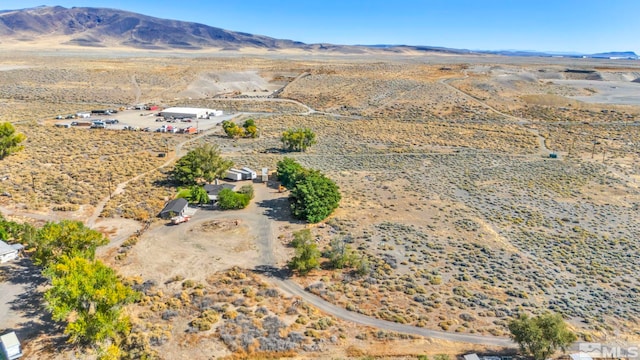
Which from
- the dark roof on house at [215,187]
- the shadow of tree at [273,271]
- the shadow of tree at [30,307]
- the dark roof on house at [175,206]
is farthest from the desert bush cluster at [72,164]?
the shadow of tree at [273,271]

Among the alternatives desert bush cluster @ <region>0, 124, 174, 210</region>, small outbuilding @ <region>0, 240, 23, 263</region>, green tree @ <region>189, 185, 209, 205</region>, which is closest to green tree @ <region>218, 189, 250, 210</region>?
green tree @ <region>189, 185, 209, 205</region>

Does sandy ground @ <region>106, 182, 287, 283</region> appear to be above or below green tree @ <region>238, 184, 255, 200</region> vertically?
below

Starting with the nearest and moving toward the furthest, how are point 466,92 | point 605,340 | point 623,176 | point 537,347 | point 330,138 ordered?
1. point 537,347
2. point 605,340
3. point 623,176
4. point 330,138
5. point 466,92

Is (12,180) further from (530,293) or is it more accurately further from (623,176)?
(623,176)

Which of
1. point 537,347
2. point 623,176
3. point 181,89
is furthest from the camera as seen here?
point 181,89

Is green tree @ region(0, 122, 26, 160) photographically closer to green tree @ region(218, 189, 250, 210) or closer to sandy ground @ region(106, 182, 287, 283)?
sandy ground @ region(106, 182, 287, 283)

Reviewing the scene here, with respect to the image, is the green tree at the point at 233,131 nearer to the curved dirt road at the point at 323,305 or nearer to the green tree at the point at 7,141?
the green tree at the point at 7,141

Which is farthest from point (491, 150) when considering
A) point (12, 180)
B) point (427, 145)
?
point (12, 180)
